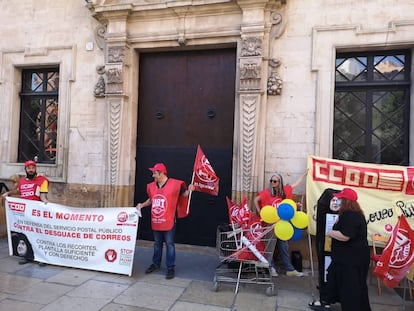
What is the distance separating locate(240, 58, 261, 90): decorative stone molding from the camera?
6336 millimetres

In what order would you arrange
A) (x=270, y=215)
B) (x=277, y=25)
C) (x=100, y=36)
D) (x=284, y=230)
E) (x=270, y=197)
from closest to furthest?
(x=284, y=230) < (x=270, y=215) < (x=270, y=197) < (x=277, y=25) < (x=100, y=36)

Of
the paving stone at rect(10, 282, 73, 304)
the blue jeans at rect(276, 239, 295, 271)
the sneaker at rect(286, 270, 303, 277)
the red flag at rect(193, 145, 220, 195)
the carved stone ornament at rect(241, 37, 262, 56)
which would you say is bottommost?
the paving stone at rect(10, 282, 73, 304)

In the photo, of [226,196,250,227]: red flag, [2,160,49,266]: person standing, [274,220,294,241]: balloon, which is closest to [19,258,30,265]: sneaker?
[2,160,49,266]: person standing

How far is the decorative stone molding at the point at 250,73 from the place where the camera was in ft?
20.8

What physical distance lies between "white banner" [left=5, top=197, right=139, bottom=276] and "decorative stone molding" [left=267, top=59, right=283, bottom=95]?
130 inches

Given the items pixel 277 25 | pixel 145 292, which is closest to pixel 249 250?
pixel 145 292

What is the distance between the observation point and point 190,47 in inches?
280

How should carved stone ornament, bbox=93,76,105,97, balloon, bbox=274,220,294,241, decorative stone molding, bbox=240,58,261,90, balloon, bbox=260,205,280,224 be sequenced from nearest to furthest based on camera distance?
1. balloon, bbox=274,220,294,241
2. balloon, bbox=260,205,280,224
3. decorative stone molding, bbox=240,58,261,90
4. carved stone ornament, bbox=93,76,105,97

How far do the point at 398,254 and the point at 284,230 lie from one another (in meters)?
Result: 1.44

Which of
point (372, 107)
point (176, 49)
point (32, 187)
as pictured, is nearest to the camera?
point (32, 187)

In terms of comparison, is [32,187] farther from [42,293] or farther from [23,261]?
[42,293]

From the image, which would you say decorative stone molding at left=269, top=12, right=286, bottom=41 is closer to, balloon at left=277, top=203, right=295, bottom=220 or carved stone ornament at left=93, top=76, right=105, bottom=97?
balloon at left=277, top=203, right=295, bottom=220

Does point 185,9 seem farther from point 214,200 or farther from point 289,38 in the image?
point 214,200

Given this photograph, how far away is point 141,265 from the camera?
5.94 meters
